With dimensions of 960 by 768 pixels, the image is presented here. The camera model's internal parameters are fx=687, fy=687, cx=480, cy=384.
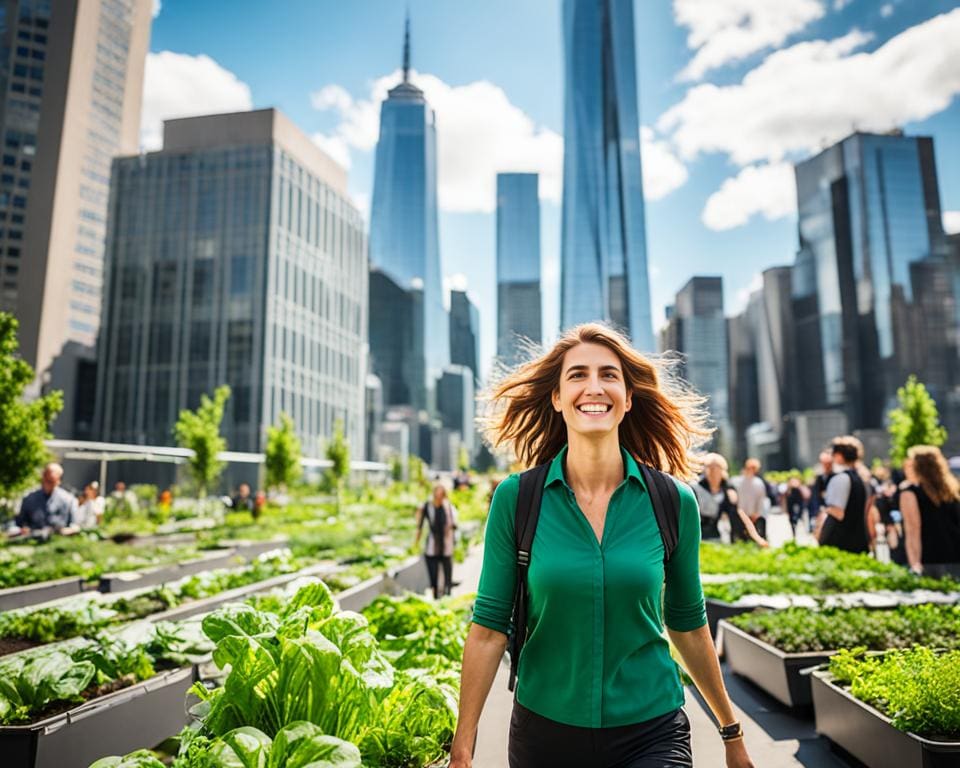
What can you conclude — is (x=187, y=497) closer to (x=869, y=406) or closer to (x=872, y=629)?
(x=872, y=629)

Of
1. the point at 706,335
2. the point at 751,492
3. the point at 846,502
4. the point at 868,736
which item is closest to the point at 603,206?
the point at 706,335

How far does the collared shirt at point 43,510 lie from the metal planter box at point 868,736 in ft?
37.2

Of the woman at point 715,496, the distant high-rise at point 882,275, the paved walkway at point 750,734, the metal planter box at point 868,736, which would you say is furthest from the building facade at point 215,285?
the distant high-rise at point 882,275

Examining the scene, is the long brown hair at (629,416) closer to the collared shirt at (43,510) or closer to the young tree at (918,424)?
the collared shirt at (43,510)

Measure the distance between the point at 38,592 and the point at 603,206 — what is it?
146m

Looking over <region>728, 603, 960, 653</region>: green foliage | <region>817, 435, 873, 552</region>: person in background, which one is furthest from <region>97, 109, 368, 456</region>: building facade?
<region>728, 603, 960, 653</region>: green foliage

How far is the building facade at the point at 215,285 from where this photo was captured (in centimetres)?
7606

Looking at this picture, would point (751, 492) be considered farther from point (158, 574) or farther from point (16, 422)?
point (16, 422)

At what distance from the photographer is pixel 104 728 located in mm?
3840

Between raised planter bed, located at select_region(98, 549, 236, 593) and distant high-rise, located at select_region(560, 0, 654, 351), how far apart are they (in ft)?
422

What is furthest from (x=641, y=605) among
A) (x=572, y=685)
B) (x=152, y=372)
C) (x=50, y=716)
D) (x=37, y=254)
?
(x=37, y=254)

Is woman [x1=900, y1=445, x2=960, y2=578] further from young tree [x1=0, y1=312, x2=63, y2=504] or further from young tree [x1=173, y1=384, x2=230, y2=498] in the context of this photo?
young tree [x1=173, y1=384, x2=230, y2=498]

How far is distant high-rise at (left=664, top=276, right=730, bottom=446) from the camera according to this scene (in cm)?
16738

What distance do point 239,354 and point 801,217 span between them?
112227 mm
